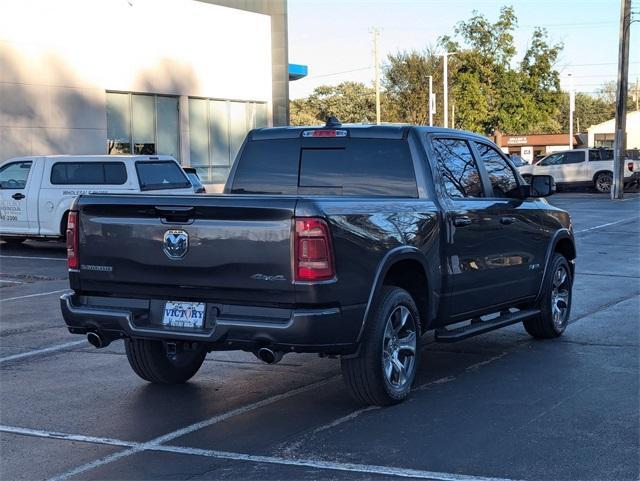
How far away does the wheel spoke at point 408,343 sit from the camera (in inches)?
273

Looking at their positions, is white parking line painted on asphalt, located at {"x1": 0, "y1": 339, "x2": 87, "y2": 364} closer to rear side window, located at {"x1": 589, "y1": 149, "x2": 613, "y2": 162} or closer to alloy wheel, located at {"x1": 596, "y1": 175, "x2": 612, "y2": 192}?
alloy wheel, located at {"x1": 596, "y1": 175, "x2": 612, "y2": 192}

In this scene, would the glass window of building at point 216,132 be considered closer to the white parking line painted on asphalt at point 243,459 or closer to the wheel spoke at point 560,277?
the wheel spoke at point 560,277

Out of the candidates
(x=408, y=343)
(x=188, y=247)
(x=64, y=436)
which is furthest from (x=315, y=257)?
(x=64, y=436)

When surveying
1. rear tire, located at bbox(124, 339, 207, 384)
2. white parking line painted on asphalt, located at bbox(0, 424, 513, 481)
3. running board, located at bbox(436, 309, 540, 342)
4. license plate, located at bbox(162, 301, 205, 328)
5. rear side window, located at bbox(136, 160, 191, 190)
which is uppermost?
rear side window, located at bbox(136, 160, 191, 190)

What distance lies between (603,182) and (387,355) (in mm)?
37769

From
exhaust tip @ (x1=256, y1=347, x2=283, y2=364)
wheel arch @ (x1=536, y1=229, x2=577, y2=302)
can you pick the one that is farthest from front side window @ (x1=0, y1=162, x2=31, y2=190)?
exhaust tip @ (x1=256, y1=347, x2=283, y2=364)

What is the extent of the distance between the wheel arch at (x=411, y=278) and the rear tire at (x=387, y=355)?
139mm

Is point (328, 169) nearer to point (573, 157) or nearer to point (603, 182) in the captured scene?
point (603, 182)

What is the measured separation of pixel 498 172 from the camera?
878 centimetres

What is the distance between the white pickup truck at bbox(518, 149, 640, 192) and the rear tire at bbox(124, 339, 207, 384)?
35963 millimetres

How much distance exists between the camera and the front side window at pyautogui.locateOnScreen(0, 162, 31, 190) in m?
19.4

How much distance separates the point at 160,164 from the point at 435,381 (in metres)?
12.5

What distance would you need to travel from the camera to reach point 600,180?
42469 mm

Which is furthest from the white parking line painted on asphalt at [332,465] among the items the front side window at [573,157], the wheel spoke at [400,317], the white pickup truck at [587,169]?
the front side window at [573,157]
